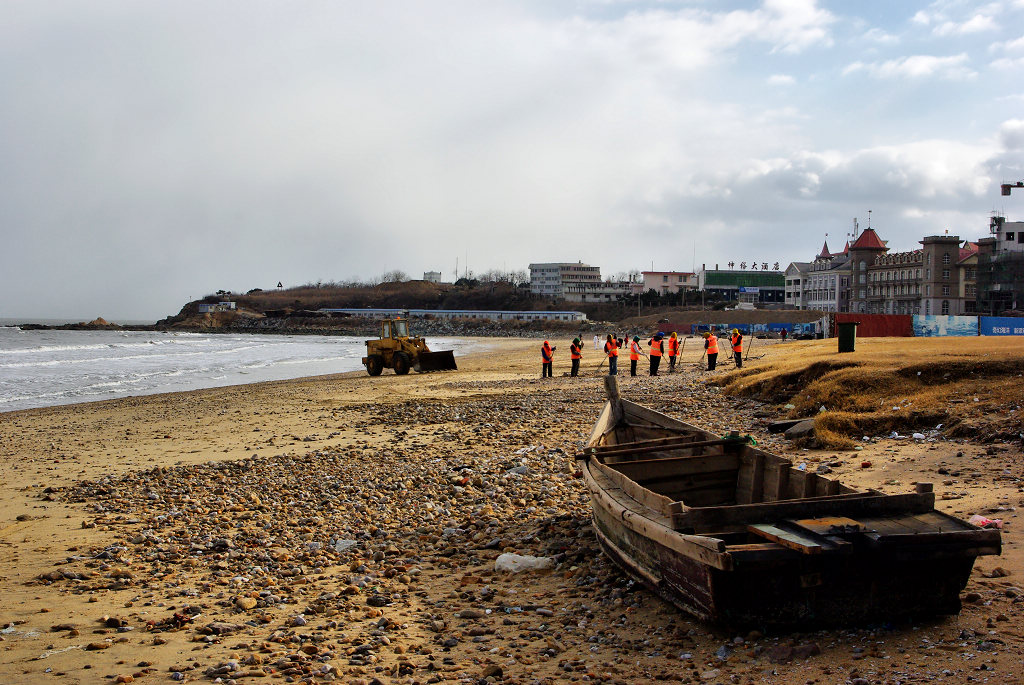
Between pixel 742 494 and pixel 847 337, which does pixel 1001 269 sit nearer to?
pixel 847 337

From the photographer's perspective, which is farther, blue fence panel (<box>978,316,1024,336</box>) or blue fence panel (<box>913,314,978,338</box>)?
blue fence panel (<box>913,314,978,338</box>)

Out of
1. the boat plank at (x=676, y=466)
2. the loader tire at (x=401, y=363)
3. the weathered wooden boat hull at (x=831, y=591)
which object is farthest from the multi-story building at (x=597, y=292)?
the weathered wooden boat hull at (x=831, y=591)

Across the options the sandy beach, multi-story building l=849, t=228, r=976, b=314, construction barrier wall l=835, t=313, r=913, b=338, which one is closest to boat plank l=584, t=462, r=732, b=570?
the sandy beach

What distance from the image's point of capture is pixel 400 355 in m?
34.2

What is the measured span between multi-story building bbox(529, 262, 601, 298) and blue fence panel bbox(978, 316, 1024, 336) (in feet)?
487

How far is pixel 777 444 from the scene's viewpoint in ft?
42.9

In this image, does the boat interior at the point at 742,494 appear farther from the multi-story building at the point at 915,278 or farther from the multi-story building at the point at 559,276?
the multi-story building at the point at 559,276

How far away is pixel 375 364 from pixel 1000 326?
93.3 ft

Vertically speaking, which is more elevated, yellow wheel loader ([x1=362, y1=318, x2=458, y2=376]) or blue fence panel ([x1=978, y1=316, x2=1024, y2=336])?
blue fence panel ([x1=978, y1=316, x2=1024, y2=336])

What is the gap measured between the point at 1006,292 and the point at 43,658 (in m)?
91.9

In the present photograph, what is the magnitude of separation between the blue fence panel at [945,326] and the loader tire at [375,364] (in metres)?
24.4

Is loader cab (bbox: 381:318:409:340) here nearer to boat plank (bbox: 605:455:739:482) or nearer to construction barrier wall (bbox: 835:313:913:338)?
construction barrier wall (bbox: 835:313:913:338)

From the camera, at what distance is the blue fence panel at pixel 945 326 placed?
1399 inches

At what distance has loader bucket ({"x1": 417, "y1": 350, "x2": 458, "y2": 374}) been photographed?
115 feet
